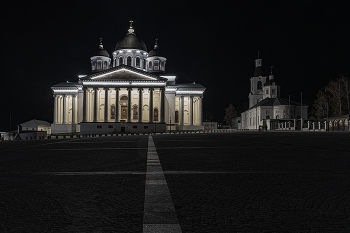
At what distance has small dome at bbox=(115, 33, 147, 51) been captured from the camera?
69375mm

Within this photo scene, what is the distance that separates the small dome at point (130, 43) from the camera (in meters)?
69.4

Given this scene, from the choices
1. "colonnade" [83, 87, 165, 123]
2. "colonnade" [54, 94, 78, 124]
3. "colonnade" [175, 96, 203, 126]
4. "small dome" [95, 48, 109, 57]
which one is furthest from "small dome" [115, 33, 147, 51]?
"colonnade" [54, 94, 78, 124]

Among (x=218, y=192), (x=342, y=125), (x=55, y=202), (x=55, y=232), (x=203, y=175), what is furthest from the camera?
(x=342, y=125)

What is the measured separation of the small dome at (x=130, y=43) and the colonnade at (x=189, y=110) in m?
15.0

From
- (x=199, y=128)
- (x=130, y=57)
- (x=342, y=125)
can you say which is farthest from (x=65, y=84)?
(x=342, y=125)

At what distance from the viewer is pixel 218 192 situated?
497cm

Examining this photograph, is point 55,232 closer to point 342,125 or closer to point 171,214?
point 171,214

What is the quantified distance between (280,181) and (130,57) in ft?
216

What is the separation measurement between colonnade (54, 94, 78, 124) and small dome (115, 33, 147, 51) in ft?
52.7

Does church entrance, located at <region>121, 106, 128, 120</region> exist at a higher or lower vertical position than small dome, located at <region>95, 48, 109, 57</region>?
lower

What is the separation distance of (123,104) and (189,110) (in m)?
16.1

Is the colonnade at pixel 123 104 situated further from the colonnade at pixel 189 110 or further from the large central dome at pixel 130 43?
the large central dome at pixel 130 43

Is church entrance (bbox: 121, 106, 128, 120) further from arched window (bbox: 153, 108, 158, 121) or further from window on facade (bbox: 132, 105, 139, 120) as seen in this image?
arched window (bbox: 153, 108, 158, 121)

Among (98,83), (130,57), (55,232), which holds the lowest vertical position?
(55,232)
